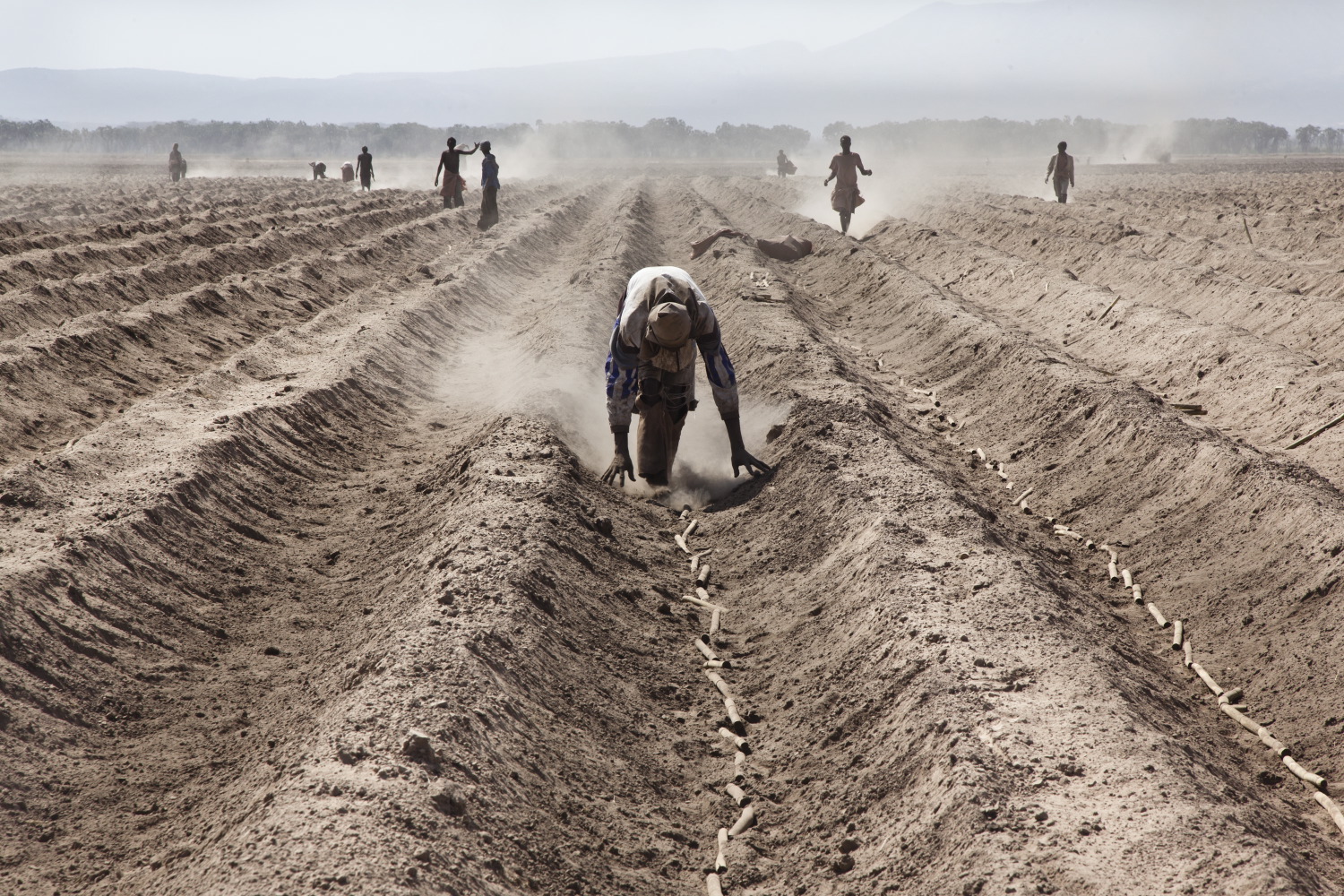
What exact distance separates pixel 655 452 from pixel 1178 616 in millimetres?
3799

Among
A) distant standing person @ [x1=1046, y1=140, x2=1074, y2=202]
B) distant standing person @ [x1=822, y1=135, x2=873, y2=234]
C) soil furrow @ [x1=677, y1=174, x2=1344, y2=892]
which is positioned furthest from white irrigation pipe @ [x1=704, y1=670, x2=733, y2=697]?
distant standing person @ [x1=1046, y1=140, x2=1074, y2=202]

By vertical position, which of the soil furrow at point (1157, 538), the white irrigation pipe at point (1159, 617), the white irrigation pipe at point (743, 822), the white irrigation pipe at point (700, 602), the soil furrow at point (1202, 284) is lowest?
the white irrigation pipe at point (743, 822)

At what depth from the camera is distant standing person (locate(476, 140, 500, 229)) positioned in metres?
22.3

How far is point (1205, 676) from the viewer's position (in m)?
5.58

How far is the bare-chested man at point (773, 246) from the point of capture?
2006 cm

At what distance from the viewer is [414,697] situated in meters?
4.37

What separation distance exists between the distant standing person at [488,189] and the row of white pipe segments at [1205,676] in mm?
16484

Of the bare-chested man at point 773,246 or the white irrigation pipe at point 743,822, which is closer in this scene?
the white irrigation pipe at point 743,822

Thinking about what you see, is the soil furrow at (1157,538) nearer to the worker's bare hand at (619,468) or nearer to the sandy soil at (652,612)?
the sandy soil at (652,612)

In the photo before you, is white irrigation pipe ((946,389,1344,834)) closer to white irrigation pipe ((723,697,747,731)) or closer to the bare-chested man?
white irrigation pipe ((723,697,747,731))

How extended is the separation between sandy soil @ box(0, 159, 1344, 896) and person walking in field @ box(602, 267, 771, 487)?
13.5 inches

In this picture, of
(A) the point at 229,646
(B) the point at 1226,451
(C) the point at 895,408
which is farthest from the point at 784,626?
(C) the point at 895,408

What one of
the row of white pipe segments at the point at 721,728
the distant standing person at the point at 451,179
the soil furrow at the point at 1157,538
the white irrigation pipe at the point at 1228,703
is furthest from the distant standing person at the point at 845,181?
the row of white pipe segments at the point at 721,728

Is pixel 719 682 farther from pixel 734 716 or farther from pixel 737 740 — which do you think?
pixel 737 740
